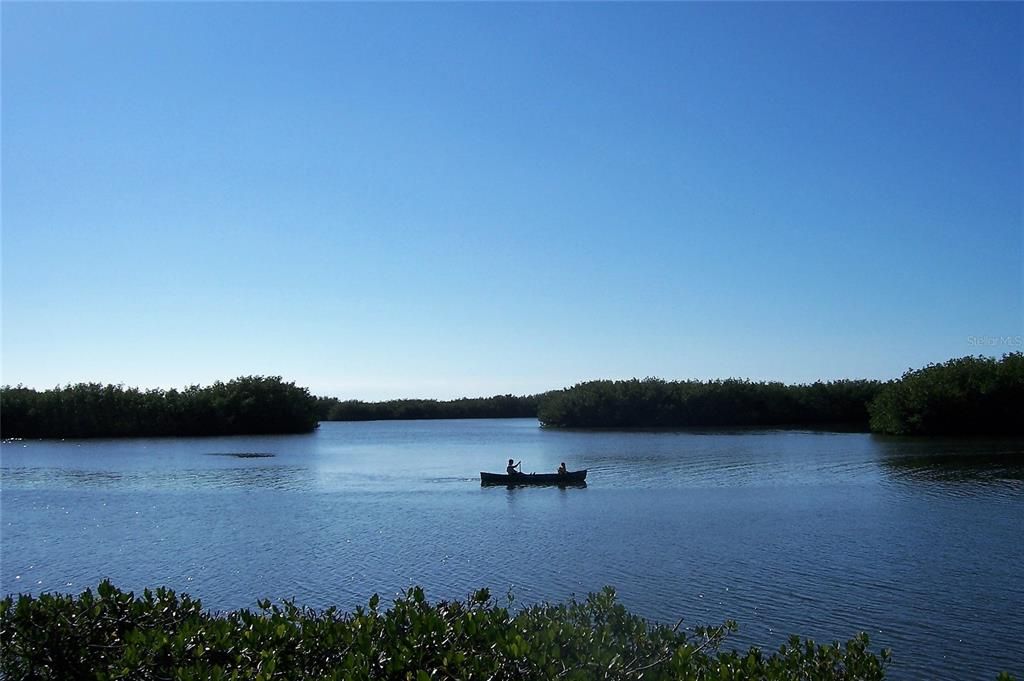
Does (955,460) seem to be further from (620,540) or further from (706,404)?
(706,404)

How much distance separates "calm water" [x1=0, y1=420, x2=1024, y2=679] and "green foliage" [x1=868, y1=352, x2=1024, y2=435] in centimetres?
2331

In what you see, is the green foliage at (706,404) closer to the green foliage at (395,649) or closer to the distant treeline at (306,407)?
the distant treeline at (306,407)

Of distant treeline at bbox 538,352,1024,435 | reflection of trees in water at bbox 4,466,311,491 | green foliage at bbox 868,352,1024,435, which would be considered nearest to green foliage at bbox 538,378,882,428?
distant treeline at bbox 538,352,1024,435

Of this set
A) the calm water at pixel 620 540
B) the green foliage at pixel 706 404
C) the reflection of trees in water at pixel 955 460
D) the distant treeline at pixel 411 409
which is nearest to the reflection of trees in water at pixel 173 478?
the calm water at pixel 620 540

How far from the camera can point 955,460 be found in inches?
1900

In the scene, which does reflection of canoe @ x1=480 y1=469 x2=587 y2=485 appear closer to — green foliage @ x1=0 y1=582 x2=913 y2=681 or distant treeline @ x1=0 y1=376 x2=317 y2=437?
green foliage @ x1=0 y1=582 x2=913 y2=681

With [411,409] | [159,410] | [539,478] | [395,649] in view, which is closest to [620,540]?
[539,478]

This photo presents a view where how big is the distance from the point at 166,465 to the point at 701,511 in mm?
39663

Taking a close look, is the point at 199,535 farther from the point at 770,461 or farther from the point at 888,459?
the point at 888,459

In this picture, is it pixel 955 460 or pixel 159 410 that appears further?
A: pixel 159 410

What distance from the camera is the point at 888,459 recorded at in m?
51.1

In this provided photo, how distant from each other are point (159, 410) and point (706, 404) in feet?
230

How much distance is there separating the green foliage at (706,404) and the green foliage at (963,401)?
29.8 m

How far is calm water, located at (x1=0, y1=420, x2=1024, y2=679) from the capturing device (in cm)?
1716
